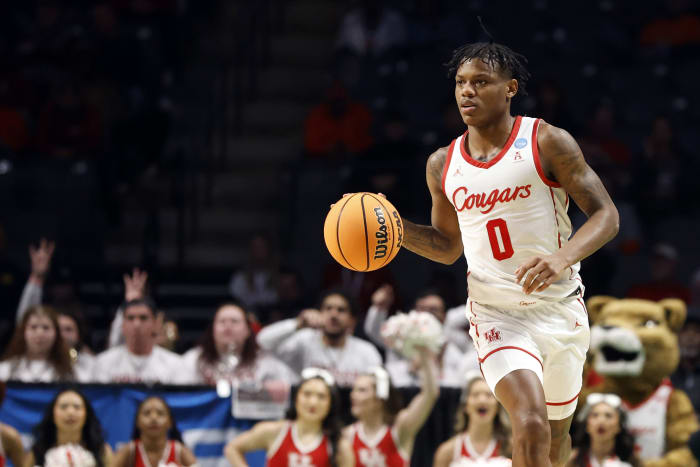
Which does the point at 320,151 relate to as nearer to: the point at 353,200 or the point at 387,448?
the point at 387,448

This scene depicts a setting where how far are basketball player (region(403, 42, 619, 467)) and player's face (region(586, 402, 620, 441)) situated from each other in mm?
2775

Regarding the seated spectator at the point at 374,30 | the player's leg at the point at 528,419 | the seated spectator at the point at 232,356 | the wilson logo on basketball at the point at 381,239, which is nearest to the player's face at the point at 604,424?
the seated spectator at the point at 232,356

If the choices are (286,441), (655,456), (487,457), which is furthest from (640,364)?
(286,441)

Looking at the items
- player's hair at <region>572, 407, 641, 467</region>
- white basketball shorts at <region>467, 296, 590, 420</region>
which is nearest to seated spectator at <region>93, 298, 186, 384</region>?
player's hair at <region>572, 407, 641, 467</region>

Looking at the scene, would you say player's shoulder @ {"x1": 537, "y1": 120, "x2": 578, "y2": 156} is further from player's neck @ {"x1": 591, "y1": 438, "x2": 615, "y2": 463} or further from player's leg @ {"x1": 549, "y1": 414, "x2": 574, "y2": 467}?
player's neck @ {"x1": 591, "y1": 438, "x2": 615, "y2": 463}

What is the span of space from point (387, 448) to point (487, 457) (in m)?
0.67

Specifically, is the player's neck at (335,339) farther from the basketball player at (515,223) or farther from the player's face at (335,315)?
the basketball player at (515,223)

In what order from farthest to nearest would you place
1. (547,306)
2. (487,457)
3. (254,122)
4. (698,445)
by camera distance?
(254,122), (698,445), (487,457), (547,306)

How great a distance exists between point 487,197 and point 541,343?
0.65 m

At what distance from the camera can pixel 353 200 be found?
17.9 ft

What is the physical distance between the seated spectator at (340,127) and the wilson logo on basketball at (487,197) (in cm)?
717

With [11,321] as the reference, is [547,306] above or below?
below

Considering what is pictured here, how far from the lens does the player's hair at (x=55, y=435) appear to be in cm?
808

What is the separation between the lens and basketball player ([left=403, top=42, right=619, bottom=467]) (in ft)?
16.9
